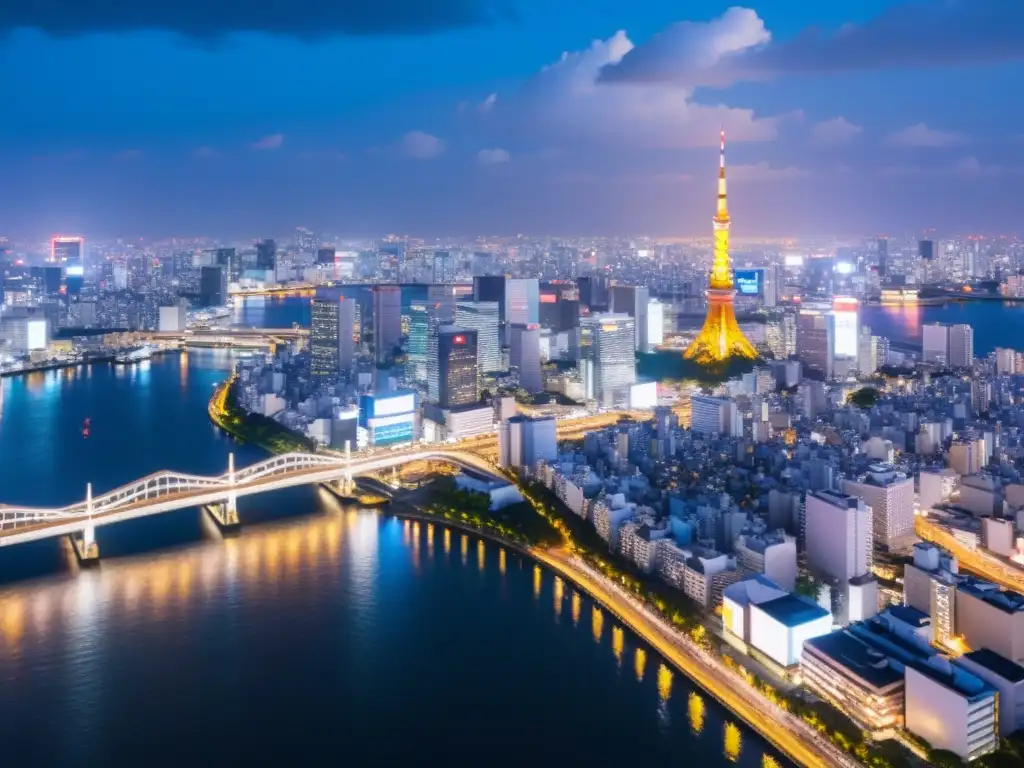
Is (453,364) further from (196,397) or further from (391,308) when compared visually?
(391,308)

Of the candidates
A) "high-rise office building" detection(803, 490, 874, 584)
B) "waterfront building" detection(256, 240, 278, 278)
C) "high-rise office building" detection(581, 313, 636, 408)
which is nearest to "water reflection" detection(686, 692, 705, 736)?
"high-rise office building" detection(803, 490, 874, 584)

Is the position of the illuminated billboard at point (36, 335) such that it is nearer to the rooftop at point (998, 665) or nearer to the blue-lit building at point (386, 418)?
the blue-lit building at point (386, 418)

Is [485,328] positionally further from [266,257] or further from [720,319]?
[266,257]

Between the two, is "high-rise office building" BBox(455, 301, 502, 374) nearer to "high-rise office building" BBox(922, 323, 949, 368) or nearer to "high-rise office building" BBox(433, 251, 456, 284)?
"high-rise office building" BBox(922, 323, 949, 368)

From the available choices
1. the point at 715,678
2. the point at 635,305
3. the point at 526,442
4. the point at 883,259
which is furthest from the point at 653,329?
the point at 883,259

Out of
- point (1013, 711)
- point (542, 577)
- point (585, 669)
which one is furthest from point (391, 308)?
point (1013, 711)

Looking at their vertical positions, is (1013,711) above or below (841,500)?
below

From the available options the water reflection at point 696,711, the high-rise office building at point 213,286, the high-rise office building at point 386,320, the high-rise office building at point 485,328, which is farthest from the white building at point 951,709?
the high-rise office building at point 213,286
